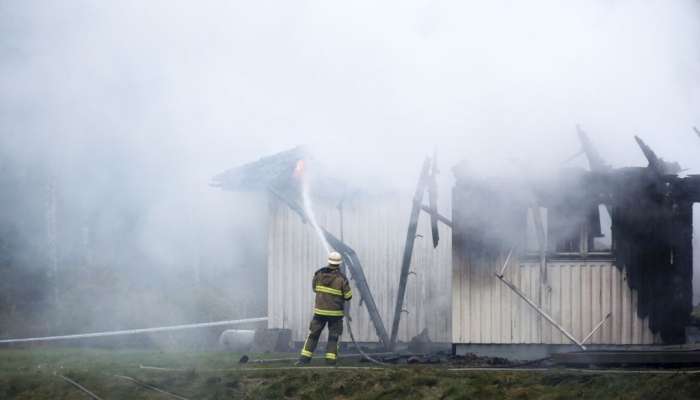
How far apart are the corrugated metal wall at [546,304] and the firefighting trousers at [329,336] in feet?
7.02

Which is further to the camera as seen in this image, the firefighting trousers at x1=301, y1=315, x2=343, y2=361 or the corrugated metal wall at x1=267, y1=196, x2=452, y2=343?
the corrugated metal wall at x1=267, y1=196, x2=452, y2=343

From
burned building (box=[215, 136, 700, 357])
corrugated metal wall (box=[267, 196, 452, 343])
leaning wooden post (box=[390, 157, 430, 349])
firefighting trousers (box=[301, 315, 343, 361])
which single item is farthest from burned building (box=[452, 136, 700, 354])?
corrugated metal wall (box=[267, 196, 452, 343])

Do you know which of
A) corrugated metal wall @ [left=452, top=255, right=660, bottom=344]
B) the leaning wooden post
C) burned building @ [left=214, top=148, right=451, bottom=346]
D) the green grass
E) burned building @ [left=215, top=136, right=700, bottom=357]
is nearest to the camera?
the green grass

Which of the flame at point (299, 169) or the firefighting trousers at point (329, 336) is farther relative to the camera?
the flame at point (299, 169)

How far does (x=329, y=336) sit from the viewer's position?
15.1 meters

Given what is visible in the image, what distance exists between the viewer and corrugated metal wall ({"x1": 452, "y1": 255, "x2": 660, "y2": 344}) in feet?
49.7

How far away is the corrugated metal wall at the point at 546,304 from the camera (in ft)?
49.7

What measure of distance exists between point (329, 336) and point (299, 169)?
5.13m

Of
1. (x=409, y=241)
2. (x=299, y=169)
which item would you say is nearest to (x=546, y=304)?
(x=409, y=241)

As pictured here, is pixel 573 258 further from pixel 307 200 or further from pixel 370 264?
pixel 307 200

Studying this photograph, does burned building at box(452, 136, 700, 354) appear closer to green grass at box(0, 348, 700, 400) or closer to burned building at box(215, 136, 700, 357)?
burned building at box(215, 136, 700, 357)

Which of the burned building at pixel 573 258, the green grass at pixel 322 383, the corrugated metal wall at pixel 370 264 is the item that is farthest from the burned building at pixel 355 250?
the green grass at pixel 322 383

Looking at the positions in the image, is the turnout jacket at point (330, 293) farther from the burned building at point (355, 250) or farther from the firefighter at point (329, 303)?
the burned building at point (355, 250)

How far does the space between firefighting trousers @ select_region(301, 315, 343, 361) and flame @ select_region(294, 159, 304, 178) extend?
4698mm
